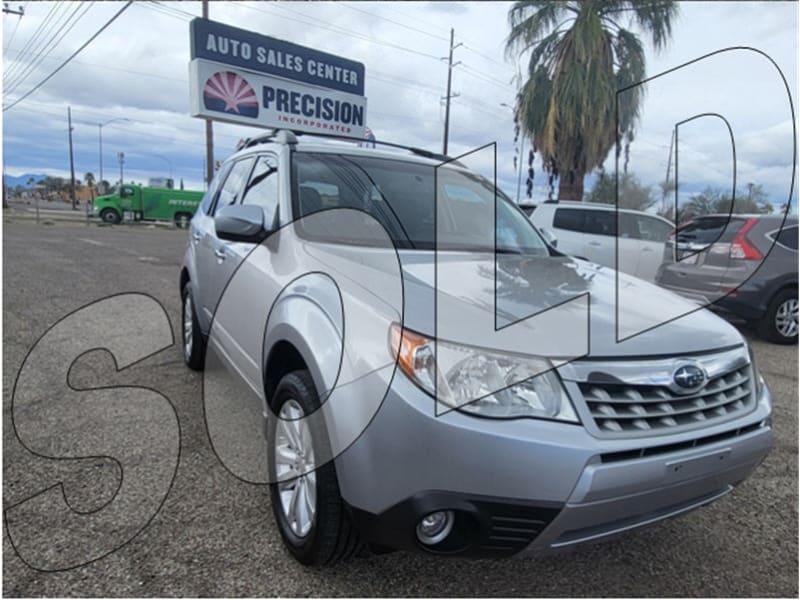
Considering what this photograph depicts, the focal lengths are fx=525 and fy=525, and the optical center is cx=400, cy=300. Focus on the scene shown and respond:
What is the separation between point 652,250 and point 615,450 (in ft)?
23.0

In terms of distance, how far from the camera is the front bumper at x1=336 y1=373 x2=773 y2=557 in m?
1.53

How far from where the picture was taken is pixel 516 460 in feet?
5.01

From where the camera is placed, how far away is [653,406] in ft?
5.70

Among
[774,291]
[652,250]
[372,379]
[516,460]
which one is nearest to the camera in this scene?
[516,460]

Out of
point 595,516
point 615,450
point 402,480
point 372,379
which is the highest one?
point 372,379

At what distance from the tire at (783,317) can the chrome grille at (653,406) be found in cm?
539

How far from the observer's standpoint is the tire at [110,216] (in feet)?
100

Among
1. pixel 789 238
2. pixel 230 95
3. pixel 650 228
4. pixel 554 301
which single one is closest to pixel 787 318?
pixel 789 238

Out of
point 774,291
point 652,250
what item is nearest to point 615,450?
point 774,291

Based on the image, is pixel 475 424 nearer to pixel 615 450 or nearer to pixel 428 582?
pixel 615 450

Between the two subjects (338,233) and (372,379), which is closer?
(372,379)

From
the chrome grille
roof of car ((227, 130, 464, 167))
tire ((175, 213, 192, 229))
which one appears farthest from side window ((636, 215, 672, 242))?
tire ((175, 213, 192, 229))

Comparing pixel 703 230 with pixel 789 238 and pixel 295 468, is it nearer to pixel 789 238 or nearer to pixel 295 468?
pixel 295 468

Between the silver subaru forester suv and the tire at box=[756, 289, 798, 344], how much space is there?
493 centimetres
